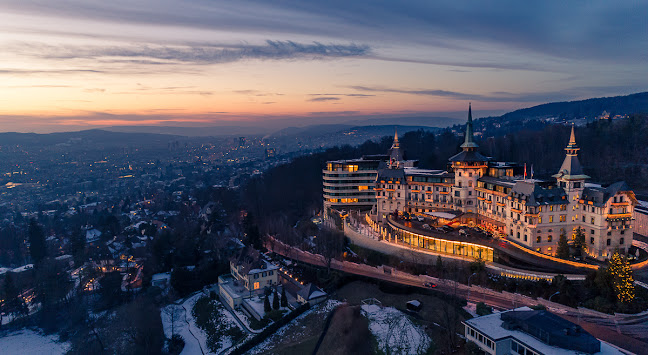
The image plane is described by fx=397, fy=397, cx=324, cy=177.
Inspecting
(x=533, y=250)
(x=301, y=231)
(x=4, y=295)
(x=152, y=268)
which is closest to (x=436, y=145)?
(x=301, y=231)

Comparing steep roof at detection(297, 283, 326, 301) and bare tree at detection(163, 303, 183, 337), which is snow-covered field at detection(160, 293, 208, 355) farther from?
steep roof at detection(297, 283, 326, 301)

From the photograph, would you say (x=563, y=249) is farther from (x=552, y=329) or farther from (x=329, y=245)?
(x=329, y=245)

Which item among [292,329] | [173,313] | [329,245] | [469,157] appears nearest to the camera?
[292,329]

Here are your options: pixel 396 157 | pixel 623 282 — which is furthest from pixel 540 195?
pixel 396 157

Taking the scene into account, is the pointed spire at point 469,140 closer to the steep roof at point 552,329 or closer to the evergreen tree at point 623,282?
the evergreen tree at point 623,282

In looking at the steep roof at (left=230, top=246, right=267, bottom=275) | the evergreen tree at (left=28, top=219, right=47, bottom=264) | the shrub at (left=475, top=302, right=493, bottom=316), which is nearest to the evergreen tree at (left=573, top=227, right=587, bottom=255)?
the shrub at (left=475, top=302, right=493, bottom=316)

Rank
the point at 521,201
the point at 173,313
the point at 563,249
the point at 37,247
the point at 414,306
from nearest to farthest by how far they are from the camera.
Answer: the point at 414,306 → the point at 563,249 → the point at 521,201 → the point at 173,313 → the point at 37,247

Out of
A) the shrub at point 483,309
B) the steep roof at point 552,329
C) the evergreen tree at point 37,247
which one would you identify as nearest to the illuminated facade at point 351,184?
the shrub at point 483,309

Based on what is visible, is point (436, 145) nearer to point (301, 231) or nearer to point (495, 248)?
point (301, 231)

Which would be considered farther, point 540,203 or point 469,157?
point 469,157
